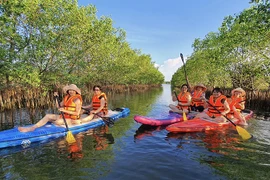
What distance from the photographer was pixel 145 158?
18.6ft

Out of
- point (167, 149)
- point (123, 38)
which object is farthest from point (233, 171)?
point (123, 38)

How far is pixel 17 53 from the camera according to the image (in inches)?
502

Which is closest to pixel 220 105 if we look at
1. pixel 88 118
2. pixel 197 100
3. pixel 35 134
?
pixel 197 100

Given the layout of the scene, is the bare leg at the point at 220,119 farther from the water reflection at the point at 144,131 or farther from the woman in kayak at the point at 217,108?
the water reflection at the point at 144,131

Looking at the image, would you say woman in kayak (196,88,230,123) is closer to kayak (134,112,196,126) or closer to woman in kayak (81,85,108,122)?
kayak (134,112,196,126)

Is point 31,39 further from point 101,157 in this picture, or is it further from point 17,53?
point 101,157

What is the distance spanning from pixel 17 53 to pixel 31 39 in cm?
123

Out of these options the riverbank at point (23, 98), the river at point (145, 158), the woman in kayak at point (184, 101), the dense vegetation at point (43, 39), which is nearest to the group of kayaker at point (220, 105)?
the woman in kayak at point (184, 101)

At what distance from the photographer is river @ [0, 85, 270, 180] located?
187 inches

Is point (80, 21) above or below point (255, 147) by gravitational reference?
above

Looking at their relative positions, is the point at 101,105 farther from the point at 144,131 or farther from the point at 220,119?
the point at 220,119

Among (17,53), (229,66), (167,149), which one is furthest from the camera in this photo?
(229,66)

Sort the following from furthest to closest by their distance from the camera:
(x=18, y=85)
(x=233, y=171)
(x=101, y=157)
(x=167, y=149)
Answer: (x=18, y=85)
(x=167, y=149)
(x=101, y=157)
(x=233, y=171)

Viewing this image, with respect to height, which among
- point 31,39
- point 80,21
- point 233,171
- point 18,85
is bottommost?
point 233,171
